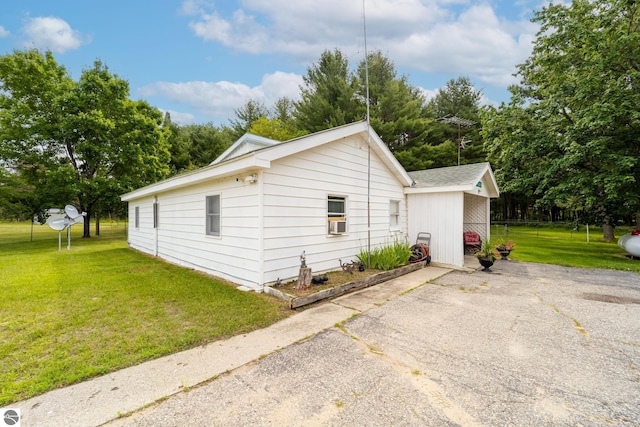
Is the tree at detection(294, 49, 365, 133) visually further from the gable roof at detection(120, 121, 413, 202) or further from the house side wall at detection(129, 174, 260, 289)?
the house side wall at detection(129, 174, 260, 289)

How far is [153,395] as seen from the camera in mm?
2340

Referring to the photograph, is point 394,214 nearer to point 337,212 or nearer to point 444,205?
point 444,205

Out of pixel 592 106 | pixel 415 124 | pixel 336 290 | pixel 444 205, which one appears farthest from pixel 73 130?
pixel 592 106

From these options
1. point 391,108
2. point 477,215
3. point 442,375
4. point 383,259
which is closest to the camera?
point 442,375

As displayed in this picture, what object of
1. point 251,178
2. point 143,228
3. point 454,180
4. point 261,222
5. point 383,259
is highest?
point 454,180

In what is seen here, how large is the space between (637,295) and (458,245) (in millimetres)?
3497

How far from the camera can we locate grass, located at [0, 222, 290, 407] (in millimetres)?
2758

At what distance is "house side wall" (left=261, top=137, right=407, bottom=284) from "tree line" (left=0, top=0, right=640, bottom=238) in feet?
9.57

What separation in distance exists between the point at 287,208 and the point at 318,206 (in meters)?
0.96

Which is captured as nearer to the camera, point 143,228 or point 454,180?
point 454,180

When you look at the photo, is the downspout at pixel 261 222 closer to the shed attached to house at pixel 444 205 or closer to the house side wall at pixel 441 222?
the shed attached to house at pixel 444 205

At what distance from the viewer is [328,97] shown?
Answer: 19312mm

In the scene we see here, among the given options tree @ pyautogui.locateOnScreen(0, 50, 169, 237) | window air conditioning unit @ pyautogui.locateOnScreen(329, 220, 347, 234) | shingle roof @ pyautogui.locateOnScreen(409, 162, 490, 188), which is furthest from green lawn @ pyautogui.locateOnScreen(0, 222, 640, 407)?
tree @ pyautogui.locateOnScreen(0, 50, 169, 237)

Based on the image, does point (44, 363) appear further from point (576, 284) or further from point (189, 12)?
point (189, 12)
